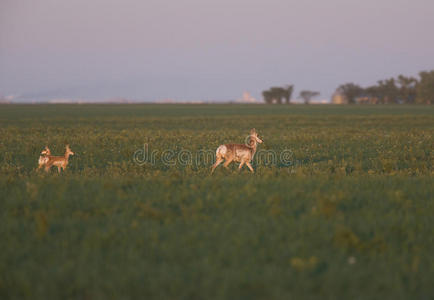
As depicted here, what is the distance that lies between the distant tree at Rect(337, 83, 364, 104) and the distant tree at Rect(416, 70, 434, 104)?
33062 mm

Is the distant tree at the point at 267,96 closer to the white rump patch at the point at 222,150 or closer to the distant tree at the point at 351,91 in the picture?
the distant tree at the point at 351,91

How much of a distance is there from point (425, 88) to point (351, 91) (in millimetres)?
44538

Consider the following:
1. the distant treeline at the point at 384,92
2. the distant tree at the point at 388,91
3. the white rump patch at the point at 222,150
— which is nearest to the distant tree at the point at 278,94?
the distant treeline at the point at 384,92

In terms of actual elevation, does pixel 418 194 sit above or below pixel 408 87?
below

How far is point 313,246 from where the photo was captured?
19.6 ft

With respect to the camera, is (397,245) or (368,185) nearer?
(397,245)

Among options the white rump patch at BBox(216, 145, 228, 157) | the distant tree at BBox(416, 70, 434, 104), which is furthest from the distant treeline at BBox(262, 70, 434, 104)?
the white rump patch at BBox(216, 145, 228, 157)

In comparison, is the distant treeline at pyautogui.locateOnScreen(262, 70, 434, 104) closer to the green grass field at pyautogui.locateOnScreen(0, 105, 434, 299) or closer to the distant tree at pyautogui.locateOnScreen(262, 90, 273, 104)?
the distant tree at pyautogui.locateOnScreen(262, 90, 273, 104)

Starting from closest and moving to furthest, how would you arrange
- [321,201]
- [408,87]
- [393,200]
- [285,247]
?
[285,247]
[321,201]
[393,200]
[408,87]

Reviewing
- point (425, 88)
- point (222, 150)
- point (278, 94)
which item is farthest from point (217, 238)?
point (278, 94)

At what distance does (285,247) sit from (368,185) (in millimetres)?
4908

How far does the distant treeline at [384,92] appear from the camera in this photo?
140m

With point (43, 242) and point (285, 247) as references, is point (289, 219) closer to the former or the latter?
point (285, 247)

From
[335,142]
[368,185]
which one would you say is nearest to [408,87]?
[335,142]
